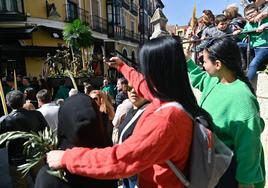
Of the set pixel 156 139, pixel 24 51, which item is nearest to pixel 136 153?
pixel 156 139

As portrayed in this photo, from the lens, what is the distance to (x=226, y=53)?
6.59ft

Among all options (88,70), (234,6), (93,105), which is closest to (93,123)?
(93,105)

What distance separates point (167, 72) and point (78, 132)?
486 millimetres

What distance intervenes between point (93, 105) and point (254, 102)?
3.12 ft

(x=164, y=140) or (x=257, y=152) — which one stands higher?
(x=164, y=140)

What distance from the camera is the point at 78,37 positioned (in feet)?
34.4

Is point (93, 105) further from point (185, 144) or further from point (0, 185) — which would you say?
point (0, 185)

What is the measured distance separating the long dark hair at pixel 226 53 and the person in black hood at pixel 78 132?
85cm

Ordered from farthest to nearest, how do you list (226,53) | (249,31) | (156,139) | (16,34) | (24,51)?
1. (16,34)
2. (24,51)
3. (249,31)
4. (226,53)
5. (156,139)

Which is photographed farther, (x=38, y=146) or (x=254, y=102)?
(x=254, y=102)

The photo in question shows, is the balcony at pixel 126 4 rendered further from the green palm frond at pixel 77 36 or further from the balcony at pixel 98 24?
the green palm frond at pixel 77 36

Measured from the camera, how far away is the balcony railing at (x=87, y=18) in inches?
791

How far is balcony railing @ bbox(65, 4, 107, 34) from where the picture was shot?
20081 mm

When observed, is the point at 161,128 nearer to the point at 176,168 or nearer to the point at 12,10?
the point at 176,168
